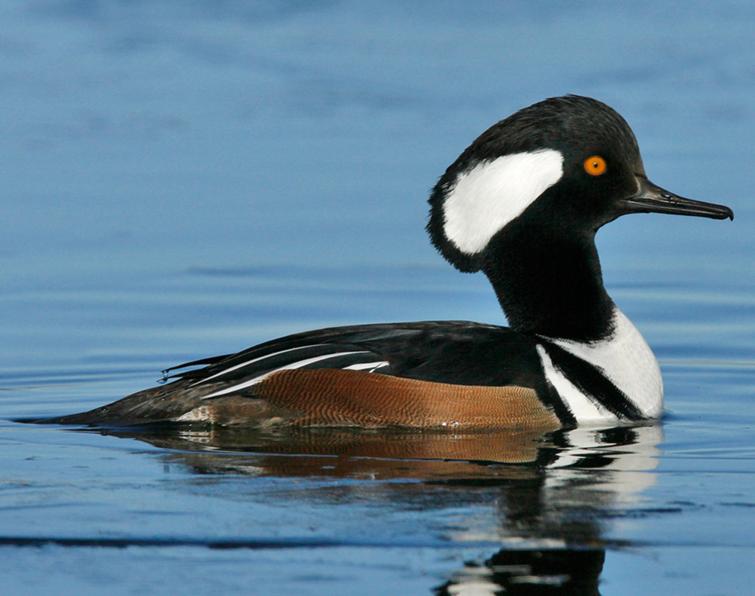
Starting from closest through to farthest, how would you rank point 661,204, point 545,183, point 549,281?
point 545,183, point 549,281, point 661,204

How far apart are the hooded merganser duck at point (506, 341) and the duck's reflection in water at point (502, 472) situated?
0.13 metres

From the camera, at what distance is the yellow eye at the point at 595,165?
9.11 metres

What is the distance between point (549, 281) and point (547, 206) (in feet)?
1.35

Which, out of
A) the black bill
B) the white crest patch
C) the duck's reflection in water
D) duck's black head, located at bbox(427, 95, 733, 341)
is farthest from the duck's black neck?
the duck's reflection in water

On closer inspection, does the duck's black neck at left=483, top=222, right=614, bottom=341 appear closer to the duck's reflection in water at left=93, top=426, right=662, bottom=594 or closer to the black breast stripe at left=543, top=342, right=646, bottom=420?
the black breast stripe at left=543, top=342, right=646, bottom=420

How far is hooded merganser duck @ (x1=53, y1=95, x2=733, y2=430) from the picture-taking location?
8422 millimetres

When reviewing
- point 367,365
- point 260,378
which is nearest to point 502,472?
point 367,365

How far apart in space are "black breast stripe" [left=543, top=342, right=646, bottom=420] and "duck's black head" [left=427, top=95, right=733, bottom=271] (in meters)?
0.73

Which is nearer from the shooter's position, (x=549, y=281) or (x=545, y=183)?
(x=545, y=183)

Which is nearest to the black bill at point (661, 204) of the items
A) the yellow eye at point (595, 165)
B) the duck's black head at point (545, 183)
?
the duck's black head at point (545, 183)

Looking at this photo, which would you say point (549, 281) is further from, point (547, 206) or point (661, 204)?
point (661, 204)

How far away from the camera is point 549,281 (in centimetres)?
920

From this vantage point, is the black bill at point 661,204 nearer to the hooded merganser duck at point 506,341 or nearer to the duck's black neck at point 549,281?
the hooded merganser duck at point 506,341

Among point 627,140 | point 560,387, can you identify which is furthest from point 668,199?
point 560,387
